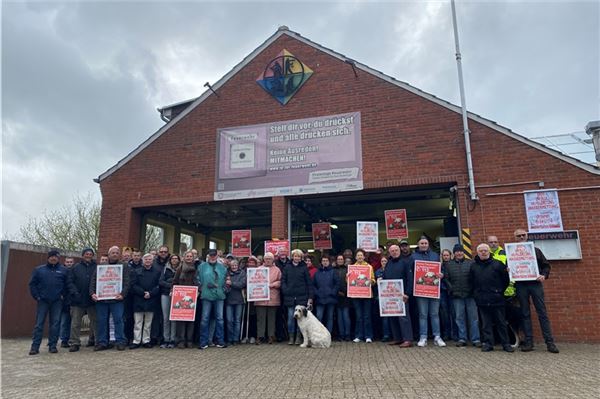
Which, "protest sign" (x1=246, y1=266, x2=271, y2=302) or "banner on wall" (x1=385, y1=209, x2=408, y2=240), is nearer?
"protest sign" (x1=246, y1=266, x2=271, y2=302)

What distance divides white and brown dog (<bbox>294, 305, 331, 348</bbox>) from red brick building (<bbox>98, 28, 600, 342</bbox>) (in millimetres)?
3152

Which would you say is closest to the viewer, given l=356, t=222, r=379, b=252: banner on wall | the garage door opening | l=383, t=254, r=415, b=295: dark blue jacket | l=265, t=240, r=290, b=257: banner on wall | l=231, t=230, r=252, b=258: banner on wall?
l=383, t=254, r=415, b=295: dark blue jacket

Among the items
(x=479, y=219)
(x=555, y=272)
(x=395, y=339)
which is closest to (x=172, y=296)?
(x=395, y=339)

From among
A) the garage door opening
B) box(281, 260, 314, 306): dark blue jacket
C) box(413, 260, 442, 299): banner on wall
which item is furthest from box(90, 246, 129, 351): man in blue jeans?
box(413, 260, 442, 299): banner on wall

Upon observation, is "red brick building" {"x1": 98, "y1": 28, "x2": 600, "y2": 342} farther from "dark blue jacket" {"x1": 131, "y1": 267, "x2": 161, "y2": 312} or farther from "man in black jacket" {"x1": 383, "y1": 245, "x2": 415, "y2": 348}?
"dark blue jacket" {"x1": 131, "y1": 267, "x2": 161, "y2": 312}

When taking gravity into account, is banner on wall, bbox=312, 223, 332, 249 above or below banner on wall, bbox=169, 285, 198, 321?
above

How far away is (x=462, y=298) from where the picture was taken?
25.9 ft

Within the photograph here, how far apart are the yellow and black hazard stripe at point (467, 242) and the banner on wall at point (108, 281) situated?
760 centimetres

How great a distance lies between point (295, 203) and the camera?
40.7ft

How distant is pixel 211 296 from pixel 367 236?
154 inches

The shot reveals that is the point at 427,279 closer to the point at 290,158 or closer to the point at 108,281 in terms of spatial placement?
the point at 290,158

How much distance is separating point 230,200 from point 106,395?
7259mm

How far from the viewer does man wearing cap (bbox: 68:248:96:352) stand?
327 inches

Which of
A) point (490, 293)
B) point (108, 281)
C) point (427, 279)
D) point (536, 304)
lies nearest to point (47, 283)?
point (108, 281)
